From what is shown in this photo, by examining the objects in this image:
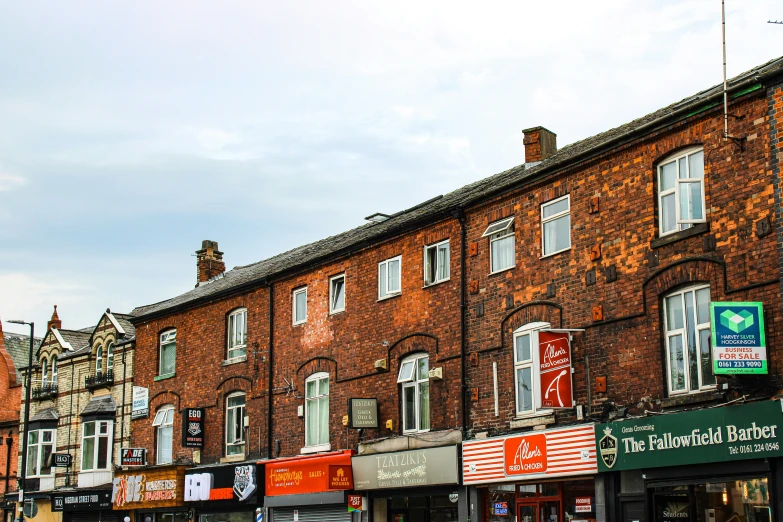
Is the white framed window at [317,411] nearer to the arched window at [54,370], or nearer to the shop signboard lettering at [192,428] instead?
the shop signboard lettering at [192,428]

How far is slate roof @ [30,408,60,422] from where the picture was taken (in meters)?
37.9

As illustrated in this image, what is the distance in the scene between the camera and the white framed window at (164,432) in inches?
1259

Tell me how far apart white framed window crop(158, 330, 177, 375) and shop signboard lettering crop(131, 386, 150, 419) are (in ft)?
3.04

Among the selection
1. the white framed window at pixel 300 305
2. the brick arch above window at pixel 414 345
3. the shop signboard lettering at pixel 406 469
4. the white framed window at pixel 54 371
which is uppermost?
the white framed window at pixel 300 305

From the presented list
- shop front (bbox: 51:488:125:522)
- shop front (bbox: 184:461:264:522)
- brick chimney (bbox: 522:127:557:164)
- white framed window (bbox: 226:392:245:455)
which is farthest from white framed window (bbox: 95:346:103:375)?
brick chimney (bbox: 522:127:557:164)

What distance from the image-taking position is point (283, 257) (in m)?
34.1

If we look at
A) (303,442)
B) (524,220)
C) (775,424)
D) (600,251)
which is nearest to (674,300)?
(600,251)

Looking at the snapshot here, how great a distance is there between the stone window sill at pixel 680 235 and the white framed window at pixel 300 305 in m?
12.4

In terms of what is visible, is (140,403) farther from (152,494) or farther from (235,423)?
(235,423)

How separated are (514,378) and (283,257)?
50.2ft

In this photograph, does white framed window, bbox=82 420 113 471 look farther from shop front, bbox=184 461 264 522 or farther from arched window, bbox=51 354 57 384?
shop front, bbox=184 461 264 522

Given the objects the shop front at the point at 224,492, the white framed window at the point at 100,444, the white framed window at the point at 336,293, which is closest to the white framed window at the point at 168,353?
the white framed window at the point at 100,444

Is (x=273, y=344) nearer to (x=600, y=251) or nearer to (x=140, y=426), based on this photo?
(x=140, y=426)

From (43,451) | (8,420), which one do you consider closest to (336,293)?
(43,451)
